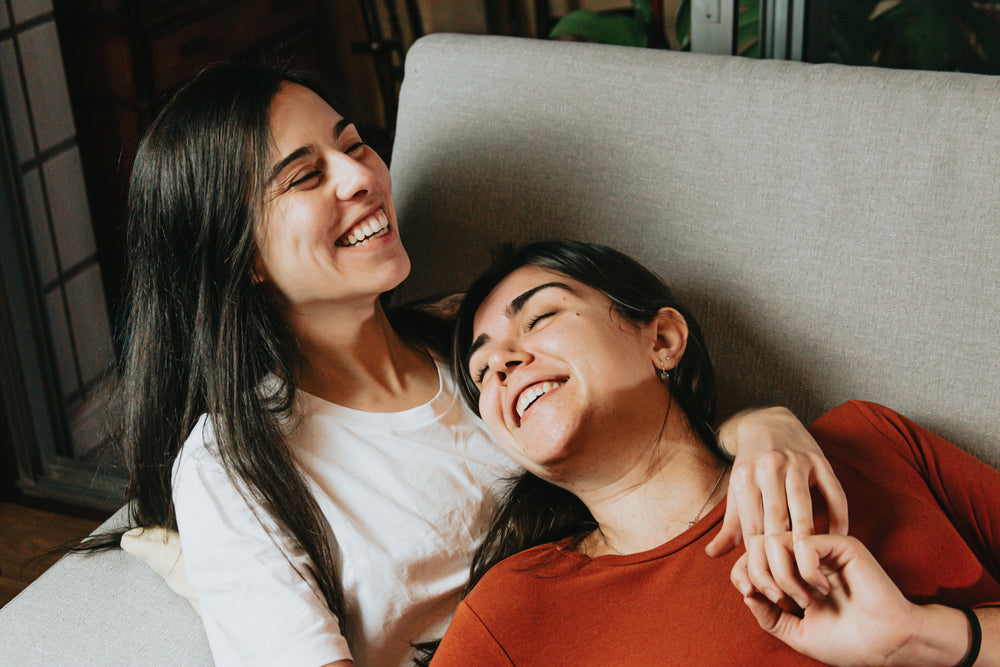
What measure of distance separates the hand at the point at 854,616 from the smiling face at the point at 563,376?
0.26 metres

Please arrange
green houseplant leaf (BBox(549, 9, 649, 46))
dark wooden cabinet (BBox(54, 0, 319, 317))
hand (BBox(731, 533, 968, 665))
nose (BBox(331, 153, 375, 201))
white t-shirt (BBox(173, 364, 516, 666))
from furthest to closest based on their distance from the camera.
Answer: dark wooden cabinet (BBox(54, 0, 319, 317)) < green houseplant leaf (BBox(549, 9, 649, 46)) < nose (BBox(331, 153, 375, 201)) < white t-shirt (BBox(173, 364, 516, 666)) < hand (BBox(731, 533, 968, 665))

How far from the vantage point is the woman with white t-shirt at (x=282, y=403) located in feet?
3.48

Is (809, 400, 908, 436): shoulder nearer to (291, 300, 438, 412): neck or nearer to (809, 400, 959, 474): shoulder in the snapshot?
(809, 400, 959, 474): shoulder

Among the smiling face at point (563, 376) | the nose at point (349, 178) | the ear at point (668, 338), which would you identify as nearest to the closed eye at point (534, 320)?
the smiling face at point (563, 376)

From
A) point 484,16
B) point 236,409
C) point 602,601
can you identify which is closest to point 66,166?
point 484,16

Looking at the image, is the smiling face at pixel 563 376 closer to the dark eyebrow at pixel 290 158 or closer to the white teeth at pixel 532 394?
the white teeth at pixel 532 394

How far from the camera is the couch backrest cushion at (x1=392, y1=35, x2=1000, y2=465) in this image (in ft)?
3.90

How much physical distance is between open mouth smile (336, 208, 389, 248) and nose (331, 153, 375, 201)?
35mm

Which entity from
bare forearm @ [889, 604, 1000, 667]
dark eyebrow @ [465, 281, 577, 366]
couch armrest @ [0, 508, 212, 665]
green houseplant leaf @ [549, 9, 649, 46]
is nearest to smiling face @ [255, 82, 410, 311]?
dark eyebrow @ [465, 281, 577, 366]

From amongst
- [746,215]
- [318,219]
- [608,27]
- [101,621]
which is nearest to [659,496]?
[746,215]

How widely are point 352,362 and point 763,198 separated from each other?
61 cm

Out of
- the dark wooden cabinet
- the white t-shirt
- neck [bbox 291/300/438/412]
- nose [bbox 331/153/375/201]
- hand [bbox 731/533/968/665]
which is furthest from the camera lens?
the dark wooden cabinet

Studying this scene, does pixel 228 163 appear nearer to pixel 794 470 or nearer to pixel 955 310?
pixel 794 470

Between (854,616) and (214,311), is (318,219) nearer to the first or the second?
(214,311)
